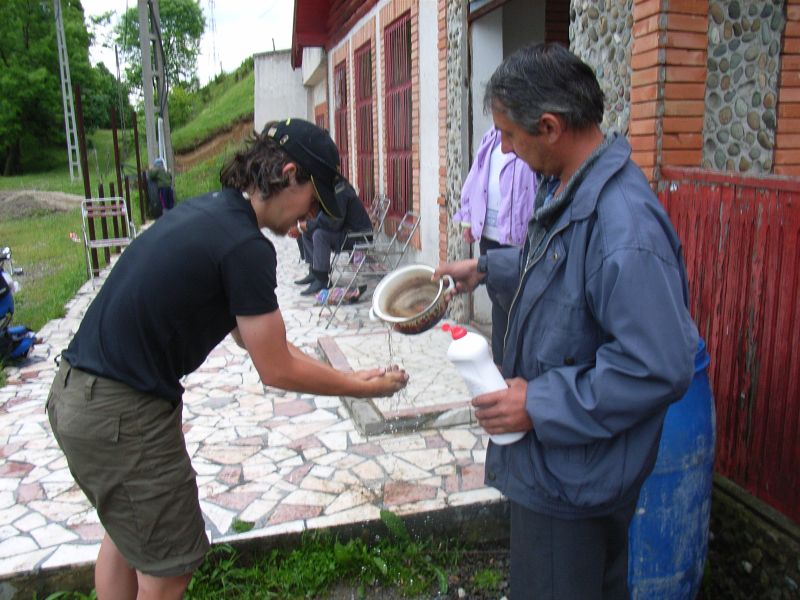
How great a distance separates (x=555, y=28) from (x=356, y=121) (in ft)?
15.5

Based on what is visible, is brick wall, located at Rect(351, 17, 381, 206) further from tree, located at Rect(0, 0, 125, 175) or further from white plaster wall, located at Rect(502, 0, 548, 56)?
tree, located at Rect(0, 0, 125, 175)

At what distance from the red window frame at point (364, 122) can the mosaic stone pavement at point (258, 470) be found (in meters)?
5.79

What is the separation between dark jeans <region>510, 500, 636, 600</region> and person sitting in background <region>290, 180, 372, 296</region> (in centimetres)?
610

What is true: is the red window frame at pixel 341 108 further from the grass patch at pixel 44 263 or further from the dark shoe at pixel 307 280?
the grass patch at pixel 44 263

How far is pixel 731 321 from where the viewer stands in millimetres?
2826

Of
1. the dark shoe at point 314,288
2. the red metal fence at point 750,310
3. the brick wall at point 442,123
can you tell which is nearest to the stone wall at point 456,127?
the brick wall at point 442,123

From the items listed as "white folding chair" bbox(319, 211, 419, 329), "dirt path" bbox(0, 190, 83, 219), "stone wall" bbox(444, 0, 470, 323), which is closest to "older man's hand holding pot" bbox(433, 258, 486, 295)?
"stone wall" bbox(444, 0, 470, 323)

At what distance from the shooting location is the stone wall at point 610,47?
133 inches

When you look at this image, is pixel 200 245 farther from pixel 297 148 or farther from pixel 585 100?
pixel 585 100

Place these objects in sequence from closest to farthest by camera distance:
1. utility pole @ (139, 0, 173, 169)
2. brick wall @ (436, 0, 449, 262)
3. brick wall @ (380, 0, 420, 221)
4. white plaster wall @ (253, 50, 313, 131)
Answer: brick wall @ (436, 0, 449, 262), brick wall @ (380, 0, 420, 221), utility pole @ (139, 0, 173, 169), white plaster wall @ (253, 50, 313, 131)

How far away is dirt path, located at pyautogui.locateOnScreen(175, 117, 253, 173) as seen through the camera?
3161 centimetres

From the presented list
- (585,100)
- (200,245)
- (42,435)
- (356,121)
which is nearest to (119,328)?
(200,245)

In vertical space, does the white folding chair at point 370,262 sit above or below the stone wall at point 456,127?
below

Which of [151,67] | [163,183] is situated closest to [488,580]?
[163,183]
